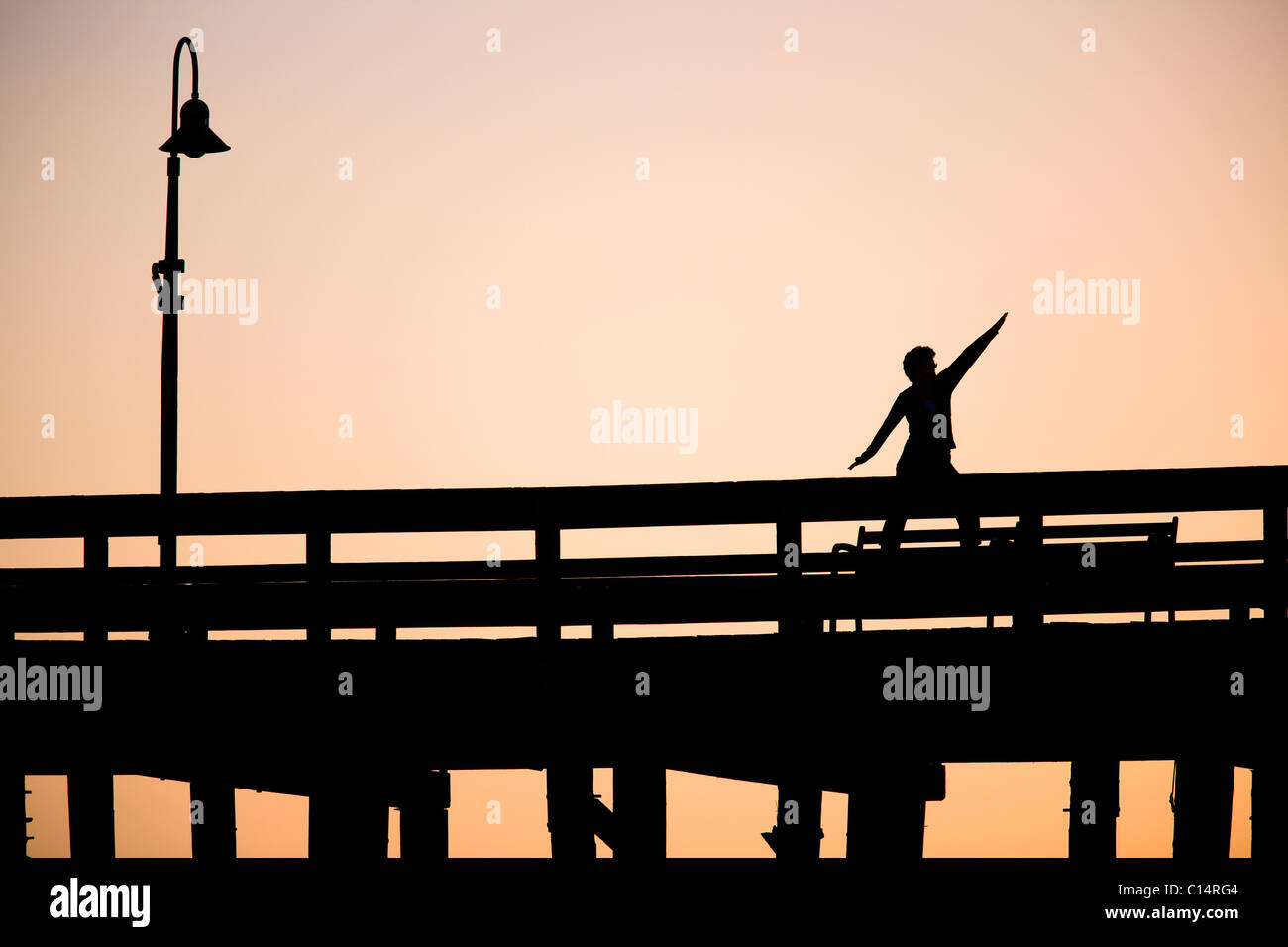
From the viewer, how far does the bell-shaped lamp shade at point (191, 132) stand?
1416 cm

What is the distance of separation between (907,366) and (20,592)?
5967mm

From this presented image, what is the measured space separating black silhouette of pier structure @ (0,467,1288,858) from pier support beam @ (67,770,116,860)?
0.21m

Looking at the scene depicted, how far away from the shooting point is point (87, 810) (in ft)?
20.3

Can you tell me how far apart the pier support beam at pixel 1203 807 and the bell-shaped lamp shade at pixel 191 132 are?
1129 centimetres

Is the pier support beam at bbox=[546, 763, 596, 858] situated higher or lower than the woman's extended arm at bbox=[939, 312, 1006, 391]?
lower

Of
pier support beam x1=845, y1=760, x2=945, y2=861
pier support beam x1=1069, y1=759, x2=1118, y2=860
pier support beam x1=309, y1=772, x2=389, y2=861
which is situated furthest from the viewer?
pier support beam x1=845, y1=760, x2=945, y2=861

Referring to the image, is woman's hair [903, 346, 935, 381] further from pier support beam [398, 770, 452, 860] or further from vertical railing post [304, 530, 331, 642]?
vertical railing post [304, 530, 331, 642]

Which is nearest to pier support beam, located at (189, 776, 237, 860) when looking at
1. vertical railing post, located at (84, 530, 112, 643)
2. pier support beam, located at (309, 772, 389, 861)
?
pier support beam, located at (309, 772, 389, 861)

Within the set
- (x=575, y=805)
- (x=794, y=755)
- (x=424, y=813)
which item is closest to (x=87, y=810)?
(x=424, y=813)

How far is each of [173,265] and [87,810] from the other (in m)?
9.02

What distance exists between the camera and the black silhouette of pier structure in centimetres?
570
